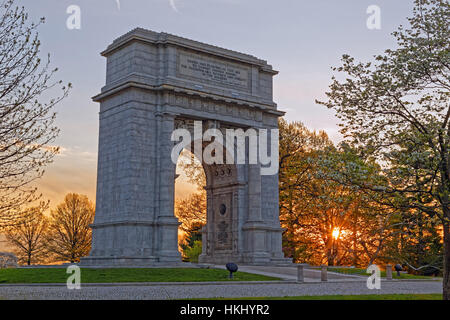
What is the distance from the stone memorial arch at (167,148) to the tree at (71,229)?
2389 centimetres

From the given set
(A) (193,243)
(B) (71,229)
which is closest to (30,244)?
(B) (71,229)

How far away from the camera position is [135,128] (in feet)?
130

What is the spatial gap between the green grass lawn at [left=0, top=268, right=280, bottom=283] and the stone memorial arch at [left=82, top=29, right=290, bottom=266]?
540 cm

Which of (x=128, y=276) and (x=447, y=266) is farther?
(x=128, y=276)

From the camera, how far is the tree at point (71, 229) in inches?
2606

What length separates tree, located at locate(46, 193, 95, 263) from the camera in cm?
6619

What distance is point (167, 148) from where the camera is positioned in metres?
40.3

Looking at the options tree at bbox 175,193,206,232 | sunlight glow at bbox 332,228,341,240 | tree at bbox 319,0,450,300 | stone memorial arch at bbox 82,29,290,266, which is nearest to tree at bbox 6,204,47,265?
tree at bbox 175,193,206,232

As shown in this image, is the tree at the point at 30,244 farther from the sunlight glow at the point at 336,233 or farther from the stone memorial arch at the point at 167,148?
the sunlight glow at the point at 336,233

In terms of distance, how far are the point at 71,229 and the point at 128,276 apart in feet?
132

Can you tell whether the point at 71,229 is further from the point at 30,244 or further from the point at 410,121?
the point at 410,121

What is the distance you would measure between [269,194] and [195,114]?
9262 millimetres

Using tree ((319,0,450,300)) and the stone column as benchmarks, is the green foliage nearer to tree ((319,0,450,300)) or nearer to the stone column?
the stone column
